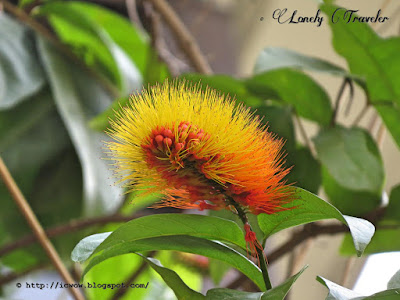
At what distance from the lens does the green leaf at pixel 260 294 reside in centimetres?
17

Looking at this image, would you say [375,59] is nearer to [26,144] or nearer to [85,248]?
[85,248]

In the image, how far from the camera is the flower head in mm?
174

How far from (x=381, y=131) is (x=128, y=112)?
1.09ft

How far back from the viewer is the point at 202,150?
0.18 metres


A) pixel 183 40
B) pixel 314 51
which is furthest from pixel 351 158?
pixel 314 51

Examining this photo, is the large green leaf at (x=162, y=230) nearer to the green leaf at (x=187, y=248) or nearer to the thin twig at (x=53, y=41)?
the green leaf at (x=187, y=248)

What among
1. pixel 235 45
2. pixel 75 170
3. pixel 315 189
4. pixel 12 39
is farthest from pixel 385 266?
pixel 235 45

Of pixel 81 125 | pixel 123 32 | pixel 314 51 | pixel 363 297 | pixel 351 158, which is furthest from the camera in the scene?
pixel 314 51

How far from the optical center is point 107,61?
66cm

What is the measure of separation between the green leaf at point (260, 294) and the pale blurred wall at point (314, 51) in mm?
258

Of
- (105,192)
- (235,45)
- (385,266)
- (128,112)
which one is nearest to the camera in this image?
(128,112)

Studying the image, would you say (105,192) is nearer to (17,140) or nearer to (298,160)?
(17,140)

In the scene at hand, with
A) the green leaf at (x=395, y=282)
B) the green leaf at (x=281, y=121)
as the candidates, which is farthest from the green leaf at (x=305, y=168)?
the green leaf at (x=395, y=282)

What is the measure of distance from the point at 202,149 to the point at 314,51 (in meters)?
0.70
